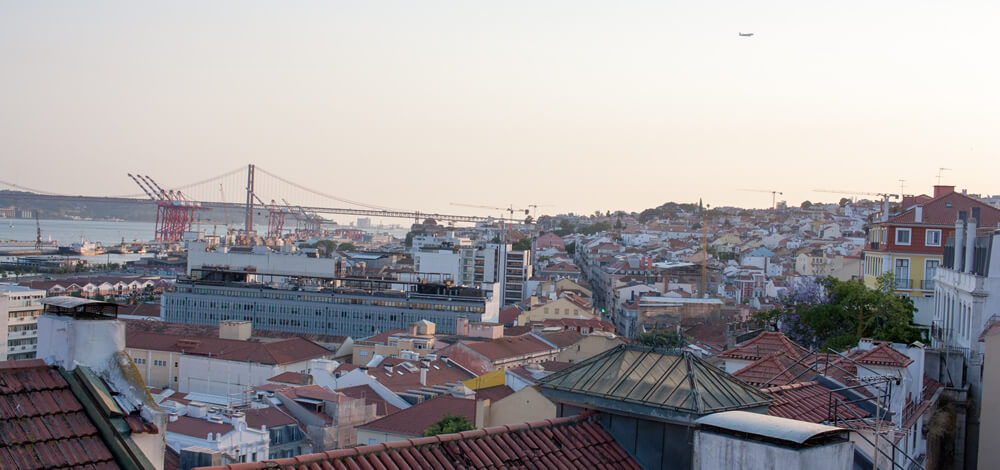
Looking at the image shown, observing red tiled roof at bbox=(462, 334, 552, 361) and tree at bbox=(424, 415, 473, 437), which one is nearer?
tree at bbox=(424, 415, 473, 437)

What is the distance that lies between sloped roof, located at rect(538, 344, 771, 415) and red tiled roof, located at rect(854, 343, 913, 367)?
4301 mm

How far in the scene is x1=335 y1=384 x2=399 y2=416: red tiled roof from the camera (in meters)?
19.1

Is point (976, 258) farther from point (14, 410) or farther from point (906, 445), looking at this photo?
point (14, 410)

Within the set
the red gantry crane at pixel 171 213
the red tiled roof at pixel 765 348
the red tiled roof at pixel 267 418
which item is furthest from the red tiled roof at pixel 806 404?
the red gantry crane at pixel 171 213

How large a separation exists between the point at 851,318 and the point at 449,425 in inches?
288

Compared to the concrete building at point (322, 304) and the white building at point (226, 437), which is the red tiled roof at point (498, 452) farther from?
the concrete building at point (322, 304)

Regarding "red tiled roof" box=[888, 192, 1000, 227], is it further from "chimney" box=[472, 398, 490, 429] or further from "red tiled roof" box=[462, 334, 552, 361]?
"red tiled roof" box=[462, 334, 552, 361]

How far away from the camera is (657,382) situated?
188 inches

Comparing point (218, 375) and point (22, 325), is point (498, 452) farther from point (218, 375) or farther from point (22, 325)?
point (22, 325)

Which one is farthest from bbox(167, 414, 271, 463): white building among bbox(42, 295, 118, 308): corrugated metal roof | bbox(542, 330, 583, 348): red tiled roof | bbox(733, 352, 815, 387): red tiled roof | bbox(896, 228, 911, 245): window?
bbox(542, 330, 583, 348): red tiled roof

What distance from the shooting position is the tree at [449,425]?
1423 centimetres

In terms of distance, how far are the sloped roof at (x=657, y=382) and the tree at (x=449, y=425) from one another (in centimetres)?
931

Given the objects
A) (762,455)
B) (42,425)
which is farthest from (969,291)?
(42,425)

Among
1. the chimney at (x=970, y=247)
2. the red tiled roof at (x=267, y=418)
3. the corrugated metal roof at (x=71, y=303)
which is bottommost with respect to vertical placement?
the red tiled roof at (x=267, y=418)
